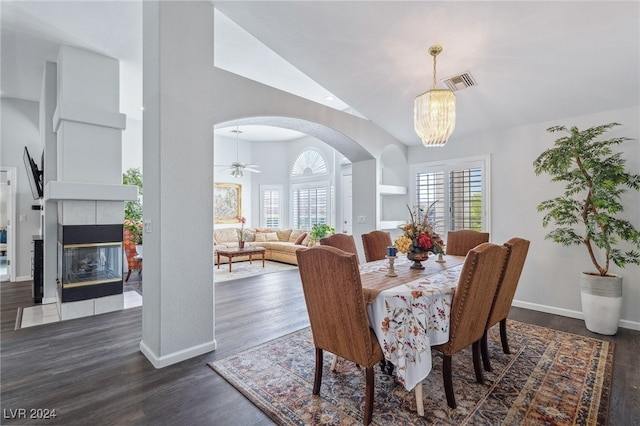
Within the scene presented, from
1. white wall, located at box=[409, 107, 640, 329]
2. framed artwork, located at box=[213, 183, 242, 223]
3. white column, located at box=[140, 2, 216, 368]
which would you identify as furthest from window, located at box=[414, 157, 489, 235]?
framed artwork, located at box=[213, 183, 242, 223]

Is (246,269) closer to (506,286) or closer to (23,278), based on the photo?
(23,278)

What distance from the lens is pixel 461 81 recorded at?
3.37 metres

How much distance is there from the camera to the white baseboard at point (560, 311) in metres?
3.31

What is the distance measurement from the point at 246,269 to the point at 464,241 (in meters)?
4.61

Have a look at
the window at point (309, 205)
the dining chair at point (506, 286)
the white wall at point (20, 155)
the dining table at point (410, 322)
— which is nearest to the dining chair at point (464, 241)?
the dining chair at point (506, 286)

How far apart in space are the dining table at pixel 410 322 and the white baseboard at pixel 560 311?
2686 mm

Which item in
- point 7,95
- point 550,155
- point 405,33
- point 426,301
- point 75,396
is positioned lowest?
point 75,396

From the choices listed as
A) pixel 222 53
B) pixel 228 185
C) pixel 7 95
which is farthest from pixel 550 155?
pixel 7 95

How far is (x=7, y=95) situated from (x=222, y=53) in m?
4.28

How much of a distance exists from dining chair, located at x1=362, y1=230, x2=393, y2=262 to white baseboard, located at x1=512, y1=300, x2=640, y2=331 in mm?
2075

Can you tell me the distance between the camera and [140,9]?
3.07 meters

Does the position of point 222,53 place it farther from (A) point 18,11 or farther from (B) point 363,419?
(B) point 363,419

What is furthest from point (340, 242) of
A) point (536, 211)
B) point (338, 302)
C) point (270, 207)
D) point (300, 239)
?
point (270, 207)

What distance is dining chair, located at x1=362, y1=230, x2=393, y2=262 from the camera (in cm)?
355
